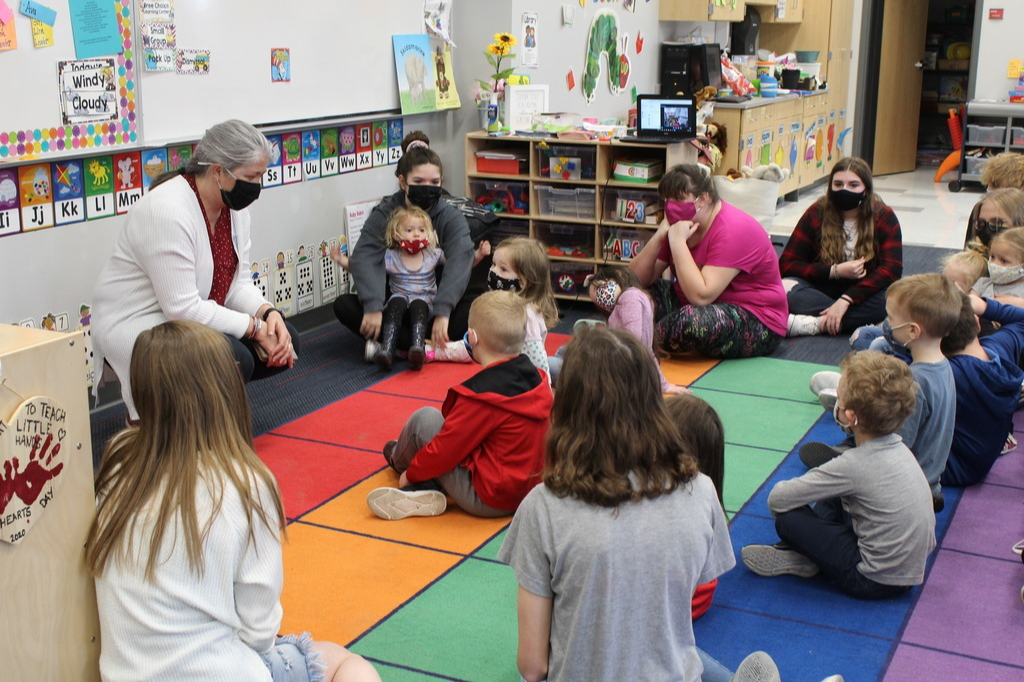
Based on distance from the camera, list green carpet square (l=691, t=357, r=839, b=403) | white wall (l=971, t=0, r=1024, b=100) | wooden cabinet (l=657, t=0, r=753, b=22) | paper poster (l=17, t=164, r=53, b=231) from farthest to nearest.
A: 1. white wall (l=971, t=0, r=1024, b=100)
2. wooden cabinet (l=657, t=0, r=753, b=22)
3. green carpet square (l=691, t=357, r=839, b=403)
4. paper poster (l=17, t=164, r=53, b=231)

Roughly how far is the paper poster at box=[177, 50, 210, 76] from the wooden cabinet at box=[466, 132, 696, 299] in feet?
5.96

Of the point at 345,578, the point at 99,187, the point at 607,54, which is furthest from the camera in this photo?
the point at 607,54

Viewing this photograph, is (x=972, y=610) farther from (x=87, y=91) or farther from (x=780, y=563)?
(x=87, y=91)

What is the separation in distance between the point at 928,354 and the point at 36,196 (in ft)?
9.63

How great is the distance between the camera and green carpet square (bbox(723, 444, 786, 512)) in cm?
350

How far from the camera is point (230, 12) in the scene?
4.62m

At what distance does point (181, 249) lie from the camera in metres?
3.61

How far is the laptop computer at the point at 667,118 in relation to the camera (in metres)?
5.59

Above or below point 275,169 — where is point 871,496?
below

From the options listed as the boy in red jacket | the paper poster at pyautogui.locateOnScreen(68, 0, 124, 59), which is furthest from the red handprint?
the paper poster at pyautogui.locateOnScreen(68, 0, 124, 59)

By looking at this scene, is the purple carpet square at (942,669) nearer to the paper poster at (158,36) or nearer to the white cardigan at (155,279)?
the white cardigan at (155,279)

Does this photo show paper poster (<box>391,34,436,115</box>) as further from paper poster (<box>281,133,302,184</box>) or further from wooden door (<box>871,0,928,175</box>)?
wooden door (<box>871,0,928,175</box>)

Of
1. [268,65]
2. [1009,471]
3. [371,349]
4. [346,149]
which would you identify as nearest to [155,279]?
[371,349]

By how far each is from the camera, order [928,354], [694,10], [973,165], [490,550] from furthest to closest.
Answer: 1. [973,165]
2. [694,10]
3. [928,354]
4. [490,550]
